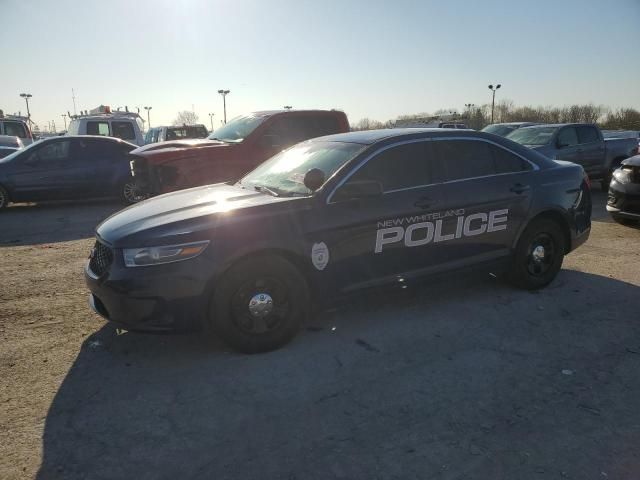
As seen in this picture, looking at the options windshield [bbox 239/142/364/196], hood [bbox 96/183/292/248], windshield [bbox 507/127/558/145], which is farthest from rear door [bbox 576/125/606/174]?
hood [bbox 96/183/292/248]

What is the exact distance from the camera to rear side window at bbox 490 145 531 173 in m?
4.83

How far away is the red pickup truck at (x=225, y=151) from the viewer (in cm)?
823

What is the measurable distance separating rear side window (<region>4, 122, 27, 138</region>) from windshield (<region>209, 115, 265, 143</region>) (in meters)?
13.3

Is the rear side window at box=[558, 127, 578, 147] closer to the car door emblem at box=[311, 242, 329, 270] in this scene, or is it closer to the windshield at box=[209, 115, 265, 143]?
the windshield at box=[209, 115, 265, 143]

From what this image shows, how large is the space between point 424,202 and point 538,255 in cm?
163

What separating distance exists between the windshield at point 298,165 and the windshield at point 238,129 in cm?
394

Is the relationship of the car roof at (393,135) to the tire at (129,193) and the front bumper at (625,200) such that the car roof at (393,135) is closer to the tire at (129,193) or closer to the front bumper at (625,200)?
the front bumper at (625,200)

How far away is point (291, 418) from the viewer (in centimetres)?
294

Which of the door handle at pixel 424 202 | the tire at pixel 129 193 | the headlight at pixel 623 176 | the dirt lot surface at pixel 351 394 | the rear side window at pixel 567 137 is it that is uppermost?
the rear side window at pixel 567 137

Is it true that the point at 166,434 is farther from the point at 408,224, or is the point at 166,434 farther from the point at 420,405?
the point at 408,224

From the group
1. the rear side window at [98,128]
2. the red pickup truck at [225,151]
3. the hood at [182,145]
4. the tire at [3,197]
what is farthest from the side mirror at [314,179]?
the rear side window at [98,128]

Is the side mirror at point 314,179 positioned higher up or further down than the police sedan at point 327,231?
higher up

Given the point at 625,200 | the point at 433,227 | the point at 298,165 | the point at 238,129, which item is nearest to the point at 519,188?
the point at 433,227

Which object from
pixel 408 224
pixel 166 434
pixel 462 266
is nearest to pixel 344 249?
pixel 408 224
